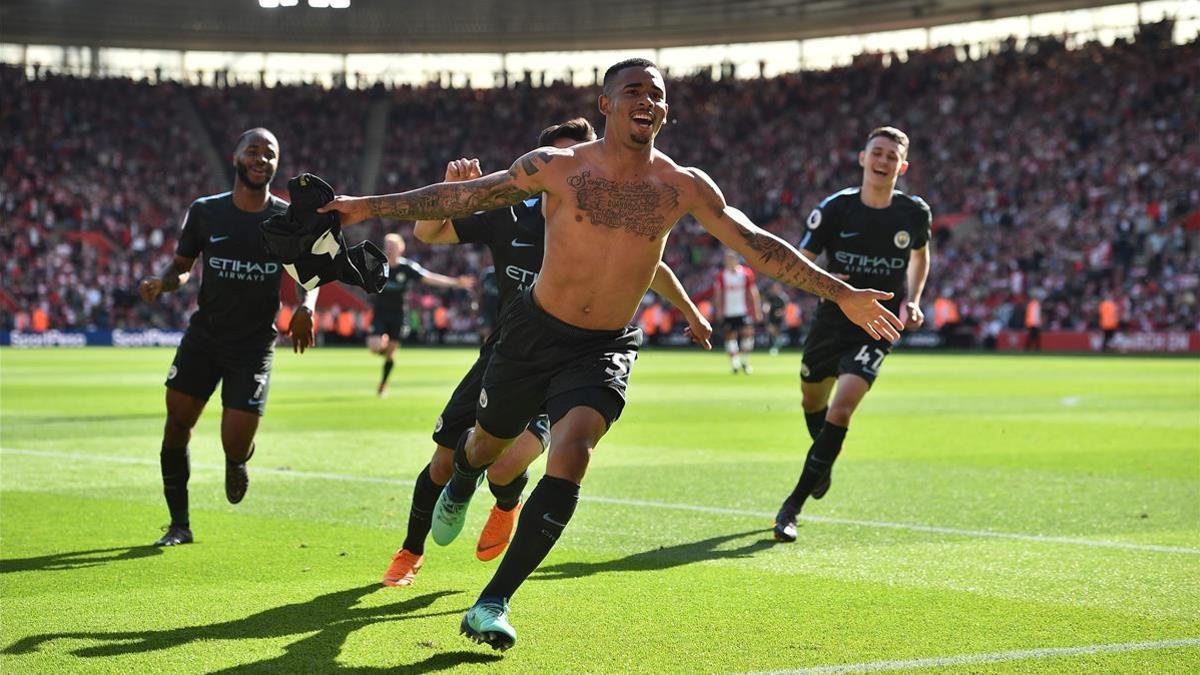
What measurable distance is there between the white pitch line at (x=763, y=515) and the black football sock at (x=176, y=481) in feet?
9.29

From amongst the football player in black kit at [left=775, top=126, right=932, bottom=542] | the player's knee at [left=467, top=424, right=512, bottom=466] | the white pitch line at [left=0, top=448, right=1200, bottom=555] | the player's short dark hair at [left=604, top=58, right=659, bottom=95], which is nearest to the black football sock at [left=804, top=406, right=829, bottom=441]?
the football player in black kit at [left=775, top=126, right=932, bottom=542]

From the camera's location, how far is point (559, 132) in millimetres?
7426

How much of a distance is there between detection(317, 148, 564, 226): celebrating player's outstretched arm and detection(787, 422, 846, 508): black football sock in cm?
353

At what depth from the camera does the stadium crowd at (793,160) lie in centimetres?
4356

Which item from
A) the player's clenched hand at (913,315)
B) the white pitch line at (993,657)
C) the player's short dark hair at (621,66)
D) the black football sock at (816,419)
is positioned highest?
Result: the player's short dark hair at (621,66)

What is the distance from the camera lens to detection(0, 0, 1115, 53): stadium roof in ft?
184

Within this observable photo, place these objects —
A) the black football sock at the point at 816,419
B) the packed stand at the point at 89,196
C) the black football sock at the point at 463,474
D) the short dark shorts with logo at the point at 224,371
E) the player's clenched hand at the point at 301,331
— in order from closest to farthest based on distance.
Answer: the black football sock at the point at 463,474, the player's clenched hand at the point at 301,331, the short dark shorts with logo at the point at 224,371, the black football sock at the point at 816,419, the packed stand at the point at 89,196

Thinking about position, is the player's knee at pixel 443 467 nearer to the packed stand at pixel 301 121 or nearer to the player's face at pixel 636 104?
the player's face at pixel 636 104

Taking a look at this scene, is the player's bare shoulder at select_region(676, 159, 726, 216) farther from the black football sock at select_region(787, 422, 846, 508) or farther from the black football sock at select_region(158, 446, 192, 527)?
the black football sock at select_region(158, 446, 192, 527)

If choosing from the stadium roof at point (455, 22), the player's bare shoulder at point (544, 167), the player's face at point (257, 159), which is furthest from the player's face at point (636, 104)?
the stadium roof at point (455, 22)

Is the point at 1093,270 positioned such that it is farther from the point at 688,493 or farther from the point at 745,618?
the point at 745,618

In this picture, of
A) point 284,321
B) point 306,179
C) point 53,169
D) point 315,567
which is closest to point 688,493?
point 315,567

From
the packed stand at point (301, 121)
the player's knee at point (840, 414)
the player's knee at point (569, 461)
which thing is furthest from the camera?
the packed stand at point (301, 121)

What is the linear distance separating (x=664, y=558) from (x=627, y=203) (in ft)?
8.08
